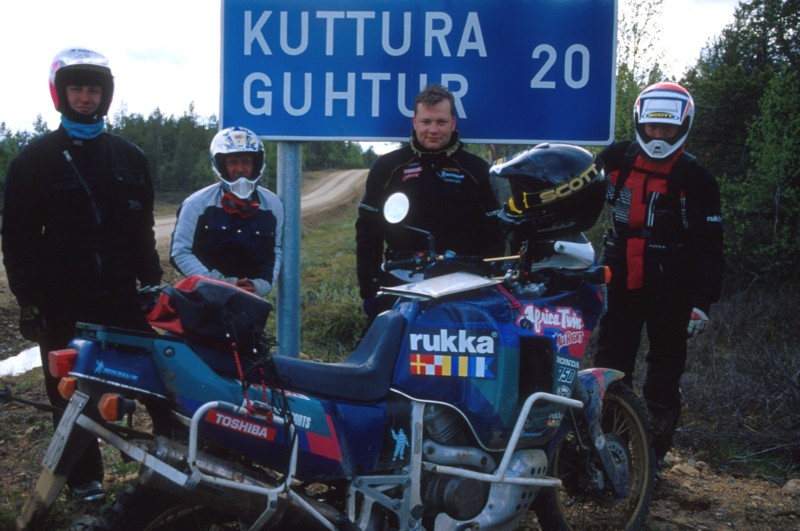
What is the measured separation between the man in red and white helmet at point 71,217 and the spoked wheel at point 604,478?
7.22ft

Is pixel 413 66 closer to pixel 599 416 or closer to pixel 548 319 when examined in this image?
pixel 548 319

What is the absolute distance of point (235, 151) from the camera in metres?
4.27

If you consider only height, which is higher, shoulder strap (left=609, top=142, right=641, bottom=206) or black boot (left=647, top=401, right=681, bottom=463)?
shoulder strap (left=609, top=142, right=641, bottom=206)

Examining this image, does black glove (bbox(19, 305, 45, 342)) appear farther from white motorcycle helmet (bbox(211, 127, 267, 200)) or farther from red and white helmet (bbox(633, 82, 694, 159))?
red and white helmet (bbox(633, 82, 694, 159))

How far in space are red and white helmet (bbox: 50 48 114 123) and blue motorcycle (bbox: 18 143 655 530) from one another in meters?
1.62

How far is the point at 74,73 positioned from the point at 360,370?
6.66ft

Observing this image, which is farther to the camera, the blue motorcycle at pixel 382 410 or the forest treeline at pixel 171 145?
the forest treeline at pixel 171 145

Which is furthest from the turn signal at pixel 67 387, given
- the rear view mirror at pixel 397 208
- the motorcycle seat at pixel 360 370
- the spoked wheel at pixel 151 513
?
the rear view mirror at pixel 397 208

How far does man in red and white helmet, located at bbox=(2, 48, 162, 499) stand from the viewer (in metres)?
3.87

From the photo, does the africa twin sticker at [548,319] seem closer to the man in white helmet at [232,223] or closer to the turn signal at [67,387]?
the man in white helmet at [232,223]

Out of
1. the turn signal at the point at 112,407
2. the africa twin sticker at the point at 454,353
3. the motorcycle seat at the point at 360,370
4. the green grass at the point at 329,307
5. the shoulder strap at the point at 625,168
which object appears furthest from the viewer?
the green grass at the point at 329,307

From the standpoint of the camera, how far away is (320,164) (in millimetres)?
82875

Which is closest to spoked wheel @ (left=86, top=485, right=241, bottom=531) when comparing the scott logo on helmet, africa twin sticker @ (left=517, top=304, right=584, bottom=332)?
africa twin sticker @ (left=517, top=304, right=584, bottom=332)

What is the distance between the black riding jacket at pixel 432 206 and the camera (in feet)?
14.0
